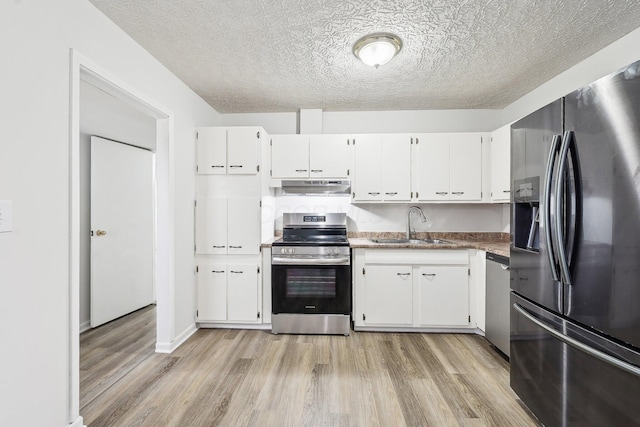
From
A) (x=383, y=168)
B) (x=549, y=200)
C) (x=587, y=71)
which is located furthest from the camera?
(x=383, y=168)

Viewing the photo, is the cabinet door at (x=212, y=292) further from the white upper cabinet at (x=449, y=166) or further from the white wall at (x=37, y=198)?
the white upper cabinet at (x=449, y=166)

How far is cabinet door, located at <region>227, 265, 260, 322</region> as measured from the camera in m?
2.92

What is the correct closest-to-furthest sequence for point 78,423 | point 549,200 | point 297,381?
point 549,200 → point 78,423 → point 297,381

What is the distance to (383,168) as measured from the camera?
124 inches

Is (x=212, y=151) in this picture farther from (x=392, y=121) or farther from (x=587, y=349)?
(x=587, y=349)

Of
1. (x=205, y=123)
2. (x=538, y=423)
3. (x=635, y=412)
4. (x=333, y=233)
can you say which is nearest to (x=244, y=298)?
(x=333, y=233)

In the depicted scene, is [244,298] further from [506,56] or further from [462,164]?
[506,56]

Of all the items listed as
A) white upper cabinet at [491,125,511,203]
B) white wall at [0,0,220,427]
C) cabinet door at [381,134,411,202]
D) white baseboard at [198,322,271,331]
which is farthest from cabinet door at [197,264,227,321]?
white upper cabinet at [491,125,511,203]

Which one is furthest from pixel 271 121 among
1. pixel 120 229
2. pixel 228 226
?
pixel 120 229

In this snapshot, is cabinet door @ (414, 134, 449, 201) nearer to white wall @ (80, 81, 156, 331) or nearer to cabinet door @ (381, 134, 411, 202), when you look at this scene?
cabinet door @ (381, 134, 411, 202)

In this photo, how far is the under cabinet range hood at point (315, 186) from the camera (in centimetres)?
305

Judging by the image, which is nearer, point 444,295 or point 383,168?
point 444,295

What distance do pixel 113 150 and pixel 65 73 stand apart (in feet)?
7.08

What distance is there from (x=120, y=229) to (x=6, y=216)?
2.44 meters
